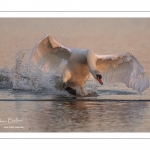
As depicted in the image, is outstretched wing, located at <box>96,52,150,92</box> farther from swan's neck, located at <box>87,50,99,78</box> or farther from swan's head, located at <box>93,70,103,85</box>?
swan's head, located at <box>93,70,103,85</box>

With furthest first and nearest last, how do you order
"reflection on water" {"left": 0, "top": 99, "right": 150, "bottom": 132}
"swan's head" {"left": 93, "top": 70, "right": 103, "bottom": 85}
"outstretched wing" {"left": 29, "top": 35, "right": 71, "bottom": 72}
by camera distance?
1. "outstretched wing" {"left": 29, "top": 35, "right": 71, "bottom": 72}
2. "swan's head" {"left": 93, "top": 70, "right": 103, "bottom": 85}
3. "reflection on water" {"left": 0, "top": 99, "right": 150, "bottom": 132}

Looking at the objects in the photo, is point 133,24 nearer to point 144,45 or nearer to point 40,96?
point 144,45

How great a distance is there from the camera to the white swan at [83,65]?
631 inches

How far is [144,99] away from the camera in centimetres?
1609

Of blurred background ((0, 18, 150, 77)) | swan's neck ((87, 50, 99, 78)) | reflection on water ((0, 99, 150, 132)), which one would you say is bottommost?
reflection on water ((0, 99, 150, 132))

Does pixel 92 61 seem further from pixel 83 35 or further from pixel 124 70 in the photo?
pixel 83 35

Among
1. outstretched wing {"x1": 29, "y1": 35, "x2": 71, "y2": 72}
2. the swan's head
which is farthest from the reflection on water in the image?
outstretched wing {"x1": 29, "y1": 35, "x2": 71, "y2": 72}

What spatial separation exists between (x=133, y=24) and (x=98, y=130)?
3.64 meters

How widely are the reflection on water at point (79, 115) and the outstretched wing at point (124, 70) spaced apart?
67cm

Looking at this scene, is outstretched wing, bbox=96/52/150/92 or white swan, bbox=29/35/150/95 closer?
white swan, bbox=29/35/150/95

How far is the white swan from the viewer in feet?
52.5

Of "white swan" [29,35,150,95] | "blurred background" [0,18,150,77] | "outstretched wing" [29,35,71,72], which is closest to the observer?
"outstretched wing" [29,35,71,72]

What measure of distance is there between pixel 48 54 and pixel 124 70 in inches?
70.6
